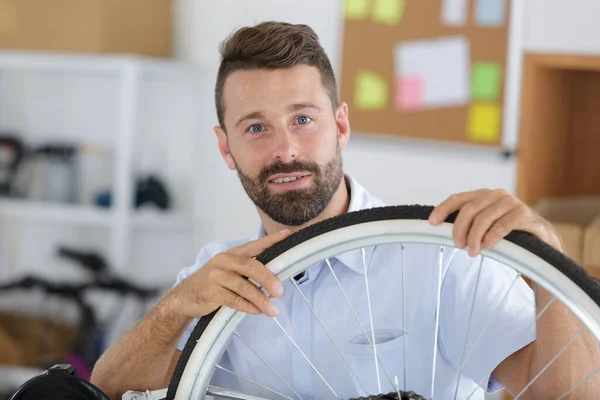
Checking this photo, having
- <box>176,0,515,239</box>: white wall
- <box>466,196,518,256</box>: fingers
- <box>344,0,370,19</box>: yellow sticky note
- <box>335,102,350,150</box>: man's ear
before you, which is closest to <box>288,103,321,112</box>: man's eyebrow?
<box>335,102,350,150</box>: man's ear

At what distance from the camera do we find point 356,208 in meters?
1.33

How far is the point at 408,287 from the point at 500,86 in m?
1.55

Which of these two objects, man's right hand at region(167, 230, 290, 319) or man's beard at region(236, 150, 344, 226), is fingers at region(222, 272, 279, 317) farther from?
man's beard at region(236, 150, 344, 226)

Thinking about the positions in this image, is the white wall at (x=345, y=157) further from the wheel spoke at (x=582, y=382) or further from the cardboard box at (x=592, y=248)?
the wheel spoke at (x=582, y=382)

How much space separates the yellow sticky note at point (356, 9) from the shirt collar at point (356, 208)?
155cm

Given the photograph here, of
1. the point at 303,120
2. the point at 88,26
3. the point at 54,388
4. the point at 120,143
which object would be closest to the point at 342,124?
the point at 303,120

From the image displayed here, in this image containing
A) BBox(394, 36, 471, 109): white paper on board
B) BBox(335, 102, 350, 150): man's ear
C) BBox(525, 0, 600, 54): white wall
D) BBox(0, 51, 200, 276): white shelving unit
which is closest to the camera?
BBox(335, 102, 350, 150): man's ear

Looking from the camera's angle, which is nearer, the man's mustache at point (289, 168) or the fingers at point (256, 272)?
the fingers at point (256, 272)

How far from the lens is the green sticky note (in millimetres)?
2643

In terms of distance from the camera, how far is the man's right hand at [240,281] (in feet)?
3.15

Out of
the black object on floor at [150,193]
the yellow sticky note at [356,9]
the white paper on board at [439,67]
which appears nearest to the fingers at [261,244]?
the white paper on board at [439,67]

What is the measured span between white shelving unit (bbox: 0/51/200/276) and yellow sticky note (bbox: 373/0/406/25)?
2.56ft

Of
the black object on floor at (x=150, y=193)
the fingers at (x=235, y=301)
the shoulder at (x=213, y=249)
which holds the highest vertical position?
the fingers at (x=235, y=301)

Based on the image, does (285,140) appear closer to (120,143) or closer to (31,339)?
(120,143)
